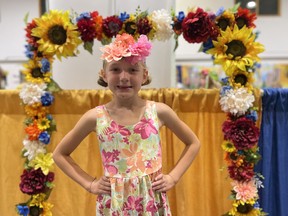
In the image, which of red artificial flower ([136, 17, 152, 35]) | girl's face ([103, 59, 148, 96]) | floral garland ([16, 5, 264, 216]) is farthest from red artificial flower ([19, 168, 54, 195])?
red artificial flower ([136, 17, 152, 35])

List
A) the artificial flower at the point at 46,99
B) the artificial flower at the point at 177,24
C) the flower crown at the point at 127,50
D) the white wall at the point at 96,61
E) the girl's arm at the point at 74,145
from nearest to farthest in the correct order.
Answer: the flower crown at the point at 127,50, the girl's arm at the point at 74,145, the artificial flower at the point at 177,24, the artificial flower at the point at 46,99, the white wall at the point at 96,61

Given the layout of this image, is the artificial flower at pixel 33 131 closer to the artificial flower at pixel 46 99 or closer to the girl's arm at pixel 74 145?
the artificial flower at pixel 46 99

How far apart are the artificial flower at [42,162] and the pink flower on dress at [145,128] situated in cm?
73

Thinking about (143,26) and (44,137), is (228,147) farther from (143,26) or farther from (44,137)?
(44,137)

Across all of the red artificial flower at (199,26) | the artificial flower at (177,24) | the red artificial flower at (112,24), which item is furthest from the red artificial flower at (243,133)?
the red artificial flower at (112,24)

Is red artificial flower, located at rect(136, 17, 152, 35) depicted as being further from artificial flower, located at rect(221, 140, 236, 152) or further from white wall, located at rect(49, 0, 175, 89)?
Result: artificial flower, located at rect(221, 140, 236, 152)

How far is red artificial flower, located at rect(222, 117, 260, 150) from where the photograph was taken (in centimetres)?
178

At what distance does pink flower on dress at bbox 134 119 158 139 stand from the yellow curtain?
1.94ft

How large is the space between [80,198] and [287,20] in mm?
3308

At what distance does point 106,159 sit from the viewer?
144cm

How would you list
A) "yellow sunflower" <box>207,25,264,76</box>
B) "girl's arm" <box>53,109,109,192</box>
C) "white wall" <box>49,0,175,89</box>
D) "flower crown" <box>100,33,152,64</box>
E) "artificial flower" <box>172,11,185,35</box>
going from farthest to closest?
"white wall" <box>49,0,175,89</box> → "artificial flower" <box>172,11,185,35</box> → "yellow sunflower" <box>207,25,264,76</box> → "girl's arm" <box>53,109,109,192</box> → "flower crown" <box>100,33,152,64</box>

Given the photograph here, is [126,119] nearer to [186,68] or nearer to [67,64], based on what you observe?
[67,64]

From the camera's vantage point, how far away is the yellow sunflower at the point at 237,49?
5.78 ft

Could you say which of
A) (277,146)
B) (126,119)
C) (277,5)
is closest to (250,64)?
(277,146)
